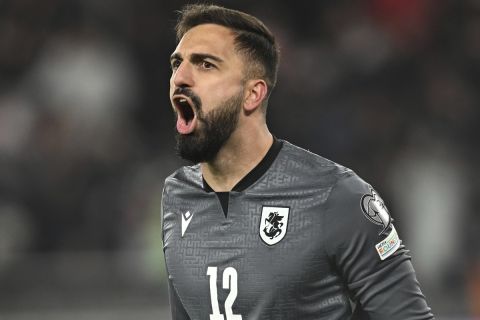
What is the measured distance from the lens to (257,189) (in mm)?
3496

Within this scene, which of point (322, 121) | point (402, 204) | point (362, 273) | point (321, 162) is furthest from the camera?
point (322, 121)

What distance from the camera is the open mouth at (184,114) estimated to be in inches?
134

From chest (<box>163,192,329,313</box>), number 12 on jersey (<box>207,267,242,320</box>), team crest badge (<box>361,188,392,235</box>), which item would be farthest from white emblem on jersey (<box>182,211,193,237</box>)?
team crest badge (<box>361,188,392,235</box>)

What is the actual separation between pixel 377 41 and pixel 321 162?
20.1ft

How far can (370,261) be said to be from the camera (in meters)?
3.19

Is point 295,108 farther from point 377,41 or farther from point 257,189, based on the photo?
point 257,189

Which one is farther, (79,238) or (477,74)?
(477,74)

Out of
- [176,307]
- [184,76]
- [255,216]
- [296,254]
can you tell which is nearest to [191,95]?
[184,76]

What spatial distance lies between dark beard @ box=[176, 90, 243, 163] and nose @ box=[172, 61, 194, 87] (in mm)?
96

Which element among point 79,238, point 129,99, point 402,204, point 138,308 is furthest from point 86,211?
point 402,204

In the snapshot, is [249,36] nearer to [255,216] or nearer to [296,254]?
[255,216]

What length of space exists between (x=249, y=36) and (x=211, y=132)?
35 centimetres

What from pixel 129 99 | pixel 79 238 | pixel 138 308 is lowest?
pixel 138 308

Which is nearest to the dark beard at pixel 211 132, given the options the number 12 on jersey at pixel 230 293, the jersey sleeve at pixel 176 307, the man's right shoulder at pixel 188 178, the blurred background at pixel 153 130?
the man's right shoulder at pixel 188 178
